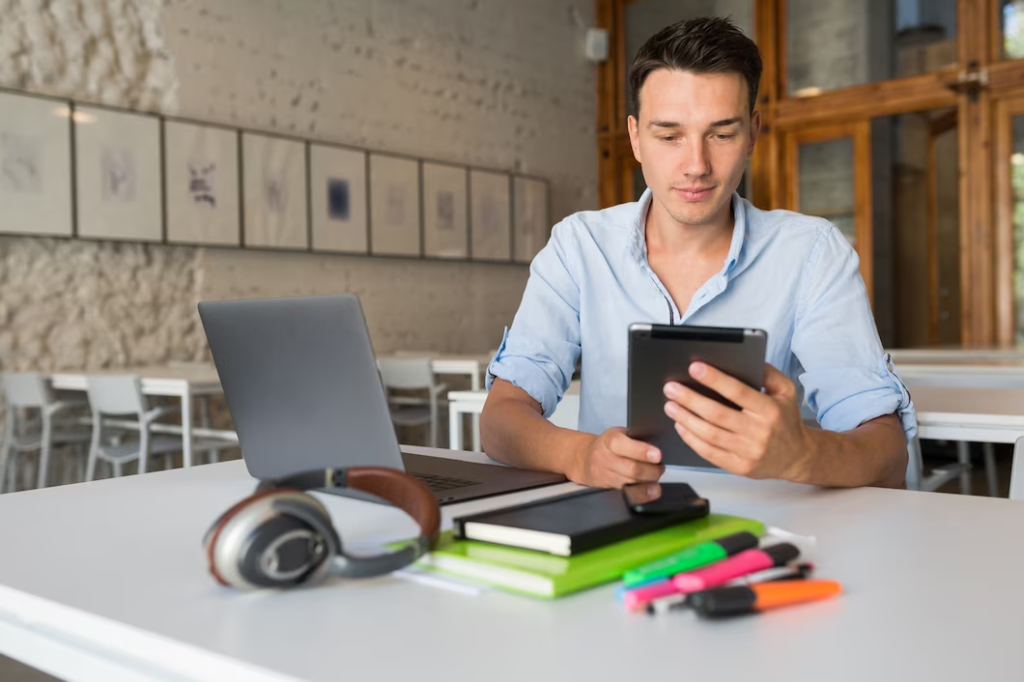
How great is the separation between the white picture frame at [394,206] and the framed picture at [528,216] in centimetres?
102

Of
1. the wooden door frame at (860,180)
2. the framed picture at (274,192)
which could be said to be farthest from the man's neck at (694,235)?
the wooden door frame at (860,180)

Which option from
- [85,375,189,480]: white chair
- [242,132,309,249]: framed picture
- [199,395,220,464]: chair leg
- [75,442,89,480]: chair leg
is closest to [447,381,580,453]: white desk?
[85,375,189,480]: white chair

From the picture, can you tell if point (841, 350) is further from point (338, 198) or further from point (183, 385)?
point (338, 198)

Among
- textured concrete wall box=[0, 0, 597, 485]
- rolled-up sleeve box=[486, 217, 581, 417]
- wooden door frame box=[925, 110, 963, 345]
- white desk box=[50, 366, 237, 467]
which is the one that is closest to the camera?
rolled-up sleeve box=[486, 217, 581, 417]

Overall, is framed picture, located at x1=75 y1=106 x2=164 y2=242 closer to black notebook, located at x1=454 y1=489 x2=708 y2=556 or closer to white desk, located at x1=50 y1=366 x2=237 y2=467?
white desk, located at x1=50 y1=366 x2=237 y2=467

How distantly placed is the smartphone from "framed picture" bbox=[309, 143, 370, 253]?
17.0 ft

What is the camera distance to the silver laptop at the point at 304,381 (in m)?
0.95

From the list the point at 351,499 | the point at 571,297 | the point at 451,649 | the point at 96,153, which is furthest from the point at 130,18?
the point at 451,649

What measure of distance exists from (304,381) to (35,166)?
14.0 ft

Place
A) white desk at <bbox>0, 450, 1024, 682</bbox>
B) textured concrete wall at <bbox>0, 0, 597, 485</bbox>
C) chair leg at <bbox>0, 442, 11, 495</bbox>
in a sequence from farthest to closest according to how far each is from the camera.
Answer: textured concrete wall at <bbox>0, 0, 597, 485</bbox>, chair leg at <bbox>0, 442, 11, 495</bbox>, white desk at <bbox>0, 450, 1024, 682</bbox>

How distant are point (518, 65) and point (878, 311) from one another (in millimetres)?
3484

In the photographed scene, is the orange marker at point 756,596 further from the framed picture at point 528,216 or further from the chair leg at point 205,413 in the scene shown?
the framed picture at point 528,216

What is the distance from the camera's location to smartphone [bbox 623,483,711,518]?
80 cm

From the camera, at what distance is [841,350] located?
133 cm
